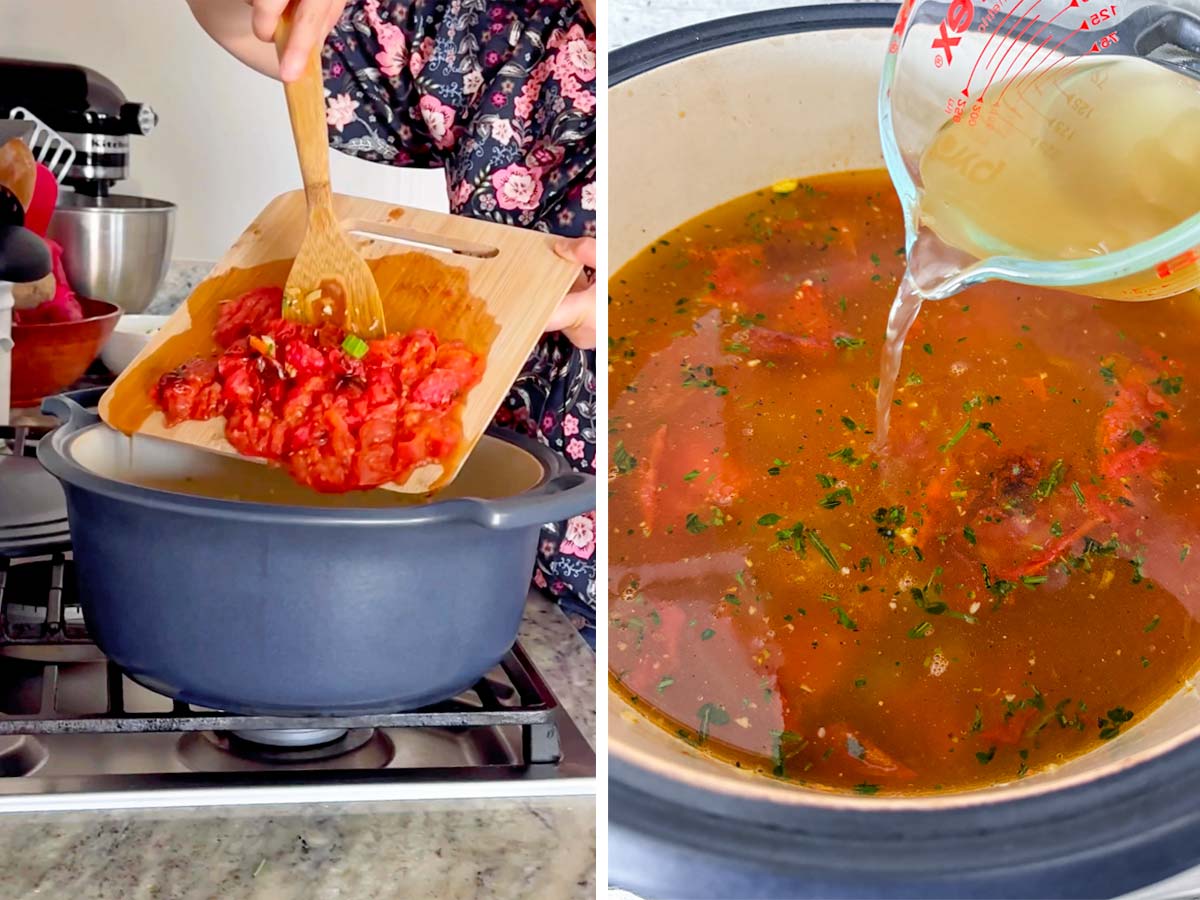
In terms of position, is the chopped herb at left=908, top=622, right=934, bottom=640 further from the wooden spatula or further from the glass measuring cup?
the wooden spatula

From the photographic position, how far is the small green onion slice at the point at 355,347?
672 millimetres

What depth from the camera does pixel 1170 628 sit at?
1.95 feet

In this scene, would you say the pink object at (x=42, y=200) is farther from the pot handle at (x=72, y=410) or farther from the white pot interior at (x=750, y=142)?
the white pot interior at (x=750, y=142)

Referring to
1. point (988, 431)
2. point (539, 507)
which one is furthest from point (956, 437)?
point (539, 507)

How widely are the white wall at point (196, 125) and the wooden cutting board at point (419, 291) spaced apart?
0.11 feet

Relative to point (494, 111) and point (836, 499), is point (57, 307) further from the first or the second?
point (836, 499)

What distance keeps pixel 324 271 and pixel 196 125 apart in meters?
0.17

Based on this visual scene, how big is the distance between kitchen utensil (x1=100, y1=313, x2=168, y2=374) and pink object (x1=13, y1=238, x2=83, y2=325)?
3 cm

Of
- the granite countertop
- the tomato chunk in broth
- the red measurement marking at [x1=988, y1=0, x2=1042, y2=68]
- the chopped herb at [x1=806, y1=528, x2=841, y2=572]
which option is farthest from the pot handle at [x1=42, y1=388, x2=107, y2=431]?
the red measurement marking at [x1=988, y1=0, x2=1042, y2=68]

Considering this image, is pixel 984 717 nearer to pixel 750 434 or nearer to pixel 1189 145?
pixel 750 434

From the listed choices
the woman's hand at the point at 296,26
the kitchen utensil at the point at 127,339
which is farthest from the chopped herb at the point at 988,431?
the kitchen utensil at the point at 127,339

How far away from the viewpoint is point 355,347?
67 cm

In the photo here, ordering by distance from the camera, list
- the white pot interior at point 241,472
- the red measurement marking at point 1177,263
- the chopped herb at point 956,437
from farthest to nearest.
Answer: the white pot interior at point 241,472, the chopped herb at point 956,437, the red measurement marking at point 1177,263

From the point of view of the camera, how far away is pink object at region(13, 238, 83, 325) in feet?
2.49
